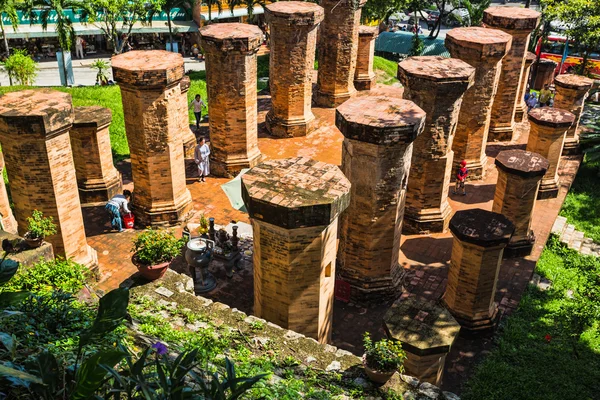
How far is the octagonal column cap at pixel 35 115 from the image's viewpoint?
11.4 meters

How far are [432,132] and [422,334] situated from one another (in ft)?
19.6

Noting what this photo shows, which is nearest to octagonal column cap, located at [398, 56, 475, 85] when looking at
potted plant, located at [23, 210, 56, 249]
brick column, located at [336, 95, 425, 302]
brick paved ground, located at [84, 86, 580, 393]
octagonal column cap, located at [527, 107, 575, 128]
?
brick column, located at [336, 95, 425, 302]

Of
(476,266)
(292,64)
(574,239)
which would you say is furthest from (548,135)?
(292,64)

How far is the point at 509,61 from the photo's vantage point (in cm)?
1964

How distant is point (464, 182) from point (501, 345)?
6821 millimetres

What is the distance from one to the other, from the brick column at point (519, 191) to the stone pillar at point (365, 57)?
10438 mm

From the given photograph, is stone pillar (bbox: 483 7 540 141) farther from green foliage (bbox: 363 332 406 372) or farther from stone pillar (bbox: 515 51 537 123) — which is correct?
green foliage (bbox: 363 332 406 372)

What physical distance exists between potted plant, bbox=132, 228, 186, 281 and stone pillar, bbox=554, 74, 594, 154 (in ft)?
49.6

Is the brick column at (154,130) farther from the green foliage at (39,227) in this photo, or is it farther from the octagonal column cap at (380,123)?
the octagonal column cap at (380,123)

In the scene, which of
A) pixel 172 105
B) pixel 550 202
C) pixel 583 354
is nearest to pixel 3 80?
pixel 172 105

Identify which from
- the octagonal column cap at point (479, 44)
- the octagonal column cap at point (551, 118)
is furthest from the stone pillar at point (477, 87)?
the octagonal column cap at point (551, 118)

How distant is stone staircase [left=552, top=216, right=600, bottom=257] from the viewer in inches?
634

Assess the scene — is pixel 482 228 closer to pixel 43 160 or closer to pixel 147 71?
pixel 147 71

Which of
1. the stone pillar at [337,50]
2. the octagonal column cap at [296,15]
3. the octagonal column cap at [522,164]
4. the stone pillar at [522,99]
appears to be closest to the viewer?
the octagonal column cap at [522,164]
